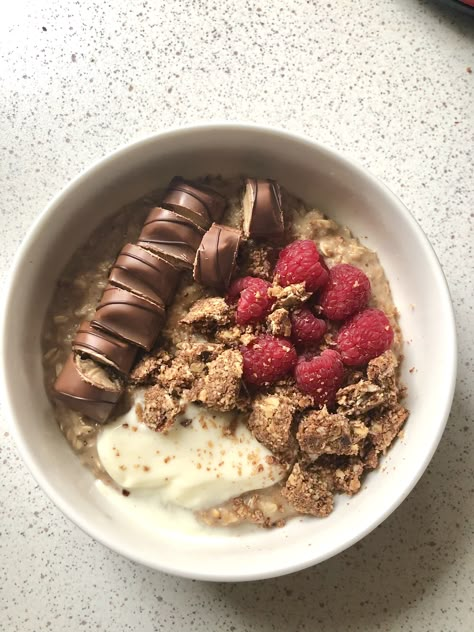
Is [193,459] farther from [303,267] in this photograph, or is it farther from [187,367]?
[303,267]

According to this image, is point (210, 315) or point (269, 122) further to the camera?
point (269, 122)

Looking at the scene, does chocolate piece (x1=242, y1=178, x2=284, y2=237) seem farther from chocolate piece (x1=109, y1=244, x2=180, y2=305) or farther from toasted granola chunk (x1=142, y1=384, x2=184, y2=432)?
toasted granola chunk (x1=142, y1=384, x2=184, y2=432)

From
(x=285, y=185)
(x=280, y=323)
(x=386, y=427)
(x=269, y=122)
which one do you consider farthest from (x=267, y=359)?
(x=269, y=122)

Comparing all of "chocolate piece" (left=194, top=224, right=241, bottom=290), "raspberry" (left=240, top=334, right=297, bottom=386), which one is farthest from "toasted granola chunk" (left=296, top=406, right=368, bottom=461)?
"chocolate piece" (left=194, top=224, right=241, bottom=290)

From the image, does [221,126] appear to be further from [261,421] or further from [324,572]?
[324,572]

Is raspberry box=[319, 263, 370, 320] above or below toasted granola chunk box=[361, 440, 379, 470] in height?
above

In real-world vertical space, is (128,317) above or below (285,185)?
below
